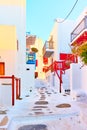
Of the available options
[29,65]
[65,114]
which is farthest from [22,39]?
[65,114]

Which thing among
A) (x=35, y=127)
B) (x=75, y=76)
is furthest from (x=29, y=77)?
(x=35, y=127)

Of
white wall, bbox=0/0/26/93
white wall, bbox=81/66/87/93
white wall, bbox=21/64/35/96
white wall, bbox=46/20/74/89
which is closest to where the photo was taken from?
white wall, bbox=81/66/87/93

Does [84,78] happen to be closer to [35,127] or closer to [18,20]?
[18,20]

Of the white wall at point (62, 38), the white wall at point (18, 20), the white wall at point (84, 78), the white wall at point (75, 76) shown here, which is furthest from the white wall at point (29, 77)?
the white wall at point (62, 38)

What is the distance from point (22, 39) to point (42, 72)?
902 inches

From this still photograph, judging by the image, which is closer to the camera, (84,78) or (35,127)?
(35,127)

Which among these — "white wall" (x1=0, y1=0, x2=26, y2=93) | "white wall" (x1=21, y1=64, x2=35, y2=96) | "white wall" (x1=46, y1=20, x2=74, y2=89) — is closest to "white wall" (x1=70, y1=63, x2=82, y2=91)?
"white wall" (x1=0, y1=0, x2=26, y2=93)

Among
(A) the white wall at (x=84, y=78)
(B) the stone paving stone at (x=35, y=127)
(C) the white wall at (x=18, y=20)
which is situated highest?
(C) the white wall at (x=18, y=20)

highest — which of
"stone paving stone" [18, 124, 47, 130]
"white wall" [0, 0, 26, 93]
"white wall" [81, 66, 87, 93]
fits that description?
"white wall" [0, 0, 26, 93]

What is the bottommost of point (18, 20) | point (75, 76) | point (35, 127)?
point (35, 127)

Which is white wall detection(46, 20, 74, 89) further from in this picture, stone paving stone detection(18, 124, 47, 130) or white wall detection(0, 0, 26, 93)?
stone paving stone detection(18, 124, 47, 130)

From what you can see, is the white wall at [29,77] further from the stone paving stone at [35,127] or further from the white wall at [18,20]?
the stone paving stone at [35,127]

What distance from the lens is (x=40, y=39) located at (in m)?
39.9

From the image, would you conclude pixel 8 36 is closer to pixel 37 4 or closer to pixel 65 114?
pixel 37 4
